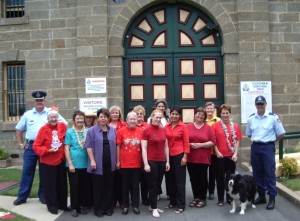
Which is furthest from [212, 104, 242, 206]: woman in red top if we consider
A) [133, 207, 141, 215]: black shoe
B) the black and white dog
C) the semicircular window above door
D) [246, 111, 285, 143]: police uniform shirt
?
the semicircular window above door

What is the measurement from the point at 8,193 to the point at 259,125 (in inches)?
211

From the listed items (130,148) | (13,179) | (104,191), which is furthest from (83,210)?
(13,179)

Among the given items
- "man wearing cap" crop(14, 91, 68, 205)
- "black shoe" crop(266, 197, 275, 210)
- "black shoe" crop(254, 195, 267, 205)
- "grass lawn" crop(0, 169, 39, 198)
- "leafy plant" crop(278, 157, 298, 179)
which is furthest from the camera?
"leafy plant" crop(278, 157, 298, 179)

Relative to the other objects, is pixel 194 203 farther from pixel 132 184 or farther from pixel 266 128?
pixel 266 128

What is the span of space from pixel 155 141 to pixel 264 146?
1990mm

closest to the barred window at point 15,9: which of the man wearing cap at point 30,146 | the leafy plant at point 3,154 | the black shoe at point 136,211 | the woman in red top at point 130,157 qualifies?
the leafy plant at point 3,154

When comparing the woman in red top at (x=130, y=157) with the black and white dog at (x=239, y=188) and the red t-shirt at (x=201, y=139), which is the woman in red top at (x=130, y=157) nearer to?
the red t-shirt at (x=201, y=139)

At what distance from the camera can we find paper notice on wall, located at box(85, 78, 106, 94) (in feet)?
40.0

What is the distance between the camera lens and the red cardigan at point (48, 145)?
725 centimetres

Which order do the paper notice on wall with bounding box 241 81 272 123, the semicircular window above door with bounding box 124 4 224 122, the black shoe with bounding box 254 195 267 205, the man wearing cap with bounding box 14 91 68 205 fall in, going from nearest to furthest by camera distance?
the black shoe with bounding box 254 195 267 205 < the man wearing cap with bounding box 14 91 68 205 < the paper notice on wall with bounding box 241 81 272 123 < the semicircular window above door with bounding box 124 4 224 122

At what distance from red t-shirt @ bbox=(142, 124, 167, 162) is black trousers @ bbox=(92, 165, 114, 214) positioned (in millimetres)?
788

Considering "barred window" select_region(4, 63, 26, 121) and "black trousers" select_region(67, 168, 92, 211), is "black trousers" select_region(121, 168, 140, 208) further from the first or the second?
"barred window" select_region(4, 63, 26, 121)

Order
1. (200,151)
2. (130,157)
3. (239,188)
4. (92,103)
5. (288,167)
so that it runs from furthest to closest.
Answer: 1. (92,103)
2. (288,167)
3. (200,151)
4. (130,157)
5. (239,188)

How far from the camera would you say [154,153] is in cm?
714
